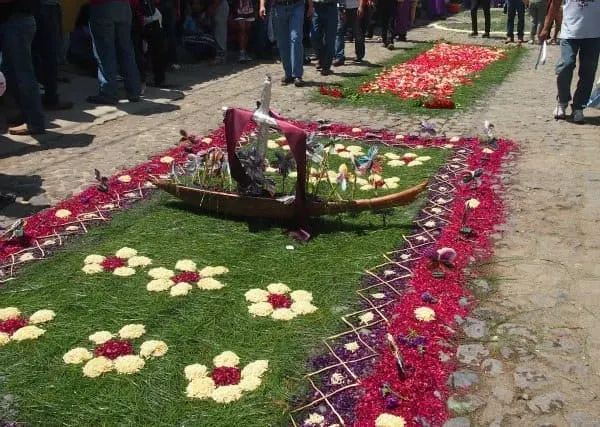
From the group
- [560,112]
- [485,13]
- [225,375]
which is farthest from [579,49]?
[485,13]

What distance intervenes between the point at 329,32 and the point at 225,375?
891cm

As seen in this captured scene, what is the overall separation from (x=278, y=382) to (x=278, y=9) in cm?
782

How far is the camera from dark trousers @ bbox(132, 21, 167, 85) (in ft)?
31.1

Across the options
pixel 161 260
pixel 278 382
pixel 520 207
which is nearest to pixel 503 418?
pixel 278 382

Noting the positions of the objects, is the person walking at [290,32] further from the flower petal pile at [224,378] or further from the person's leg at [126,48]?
the flower petal pile at [224,378]

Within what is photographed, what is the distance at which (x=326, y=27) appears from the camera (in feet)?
36.1

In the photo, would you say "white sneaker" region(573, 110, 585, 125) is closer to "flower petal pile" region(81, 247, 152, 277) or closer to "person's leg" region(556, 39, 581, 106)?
"person's leg" region(556, 39, 581, 106)

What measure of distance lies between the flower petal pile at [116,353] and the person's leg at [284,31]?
7.31 meters

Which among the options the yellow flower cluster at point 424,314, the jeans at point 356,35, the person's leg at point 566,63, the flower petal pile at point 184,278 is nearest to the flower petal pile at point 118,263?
the flower petal pile at point 184,278

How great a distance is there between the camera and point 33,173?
19.6 ft

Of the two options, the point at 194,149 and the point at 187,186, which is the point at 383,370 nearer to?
the point at 187,186

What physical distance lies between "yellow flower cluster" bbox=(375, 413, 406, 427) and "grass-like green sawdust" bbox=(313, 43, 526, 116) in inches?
243

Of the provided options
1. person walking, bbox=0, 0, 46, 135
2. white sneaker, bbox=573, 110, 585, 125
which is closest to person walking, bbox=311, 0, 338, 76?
white sneaker, bbox=573, 110, 585, 125

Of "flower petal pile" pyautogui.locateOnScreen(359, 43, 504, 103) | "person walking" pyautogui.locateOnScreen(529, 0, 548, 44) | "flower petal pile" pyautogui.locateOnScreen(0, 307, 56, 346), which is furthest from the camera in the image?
"person walking" pyautogui.locateOnScreen(529, 0, 548, 44)
